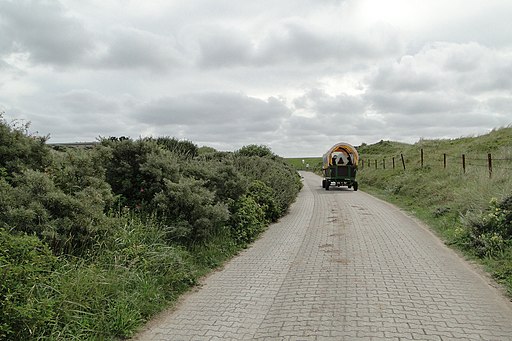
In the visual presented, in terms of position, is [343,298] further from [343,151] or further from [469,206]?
[343,151]

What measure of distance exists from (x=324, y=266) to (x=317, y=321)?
2.58 metres

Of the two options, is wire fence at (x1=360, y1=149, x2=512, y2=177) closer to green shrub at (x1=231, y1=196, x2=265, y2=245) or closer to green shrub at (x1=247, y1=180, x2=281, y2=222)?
green shrub at (x1=247, y1=180, x2=281, y2=222)

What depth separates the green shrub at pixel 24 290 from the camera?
3727mm

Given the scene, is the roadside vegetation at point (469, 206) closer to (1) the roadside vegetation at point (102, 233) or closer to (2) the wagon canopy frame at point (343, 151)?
(2) the wagon canopy frame at point (343, 151)

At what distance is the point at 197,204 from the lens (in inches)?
322

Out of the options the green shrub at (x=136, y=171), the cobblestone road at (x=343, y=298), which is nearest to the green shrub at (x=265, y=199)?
the cobblestone road at (x=343, y=298)

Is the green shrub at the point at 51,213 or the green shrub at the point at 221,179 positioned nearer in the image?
the green shrub at the point at 51,213

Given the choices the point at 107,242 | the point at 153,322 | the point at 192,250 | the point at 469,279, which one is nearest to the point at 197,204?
the point at 192,250

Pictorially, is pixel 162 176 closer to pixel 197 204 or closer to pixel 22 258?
pixel 197 204

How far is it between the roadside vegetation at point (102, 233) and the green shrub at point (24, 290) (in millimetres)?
10

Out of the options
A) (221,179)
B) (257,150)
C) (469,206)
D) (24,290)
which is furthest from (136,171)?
(257,150)

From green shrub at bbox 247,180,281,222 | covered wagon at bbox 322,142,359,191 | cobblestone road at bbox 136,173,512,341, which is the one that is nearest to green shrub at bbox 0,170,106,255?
cobblestone road at bbox 136,173,512,341

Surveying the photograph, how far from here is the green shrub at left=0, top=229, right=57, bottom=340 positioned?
3727mm

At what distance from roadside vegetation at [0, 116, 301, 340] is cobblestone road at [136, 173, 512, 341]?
1.79ft
